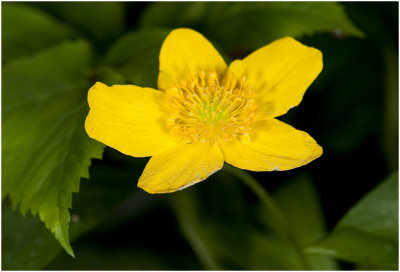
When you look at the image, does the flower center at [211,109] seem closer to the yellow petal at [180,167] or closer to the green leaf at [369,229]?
the yellow petal at [180,167]

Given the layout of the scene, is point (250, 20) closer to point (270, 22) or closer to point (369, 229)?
point (270, 22)

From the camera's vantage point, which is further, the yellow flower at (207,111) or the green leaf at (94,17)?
the green leaf at (94,17)

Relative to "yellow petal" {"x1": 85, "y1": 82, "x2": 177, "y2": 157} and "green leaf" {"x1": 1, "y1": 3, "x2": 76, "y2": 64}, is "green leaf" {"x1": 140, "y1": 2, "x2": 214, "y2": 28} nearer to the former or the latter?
"green leaf" {"x1": 1, "y1": 3, "x2": 76, "y2": 64}

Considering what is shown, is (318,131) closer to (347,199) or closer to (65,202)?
(347,199)

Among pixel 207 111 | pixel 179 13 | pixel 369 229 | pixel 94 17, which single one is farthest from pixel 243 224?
pixel 94 17

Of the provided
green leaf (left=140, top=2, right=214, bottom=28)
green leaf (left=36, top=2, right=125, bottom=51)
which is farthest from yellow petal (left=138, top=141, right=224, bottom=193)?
green leaf (left=36, top=2, right=125, bottom=51)

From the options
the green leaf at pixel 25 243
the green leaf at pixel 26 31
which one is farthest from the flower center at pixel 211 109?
the green leaf at pixel 26 31
